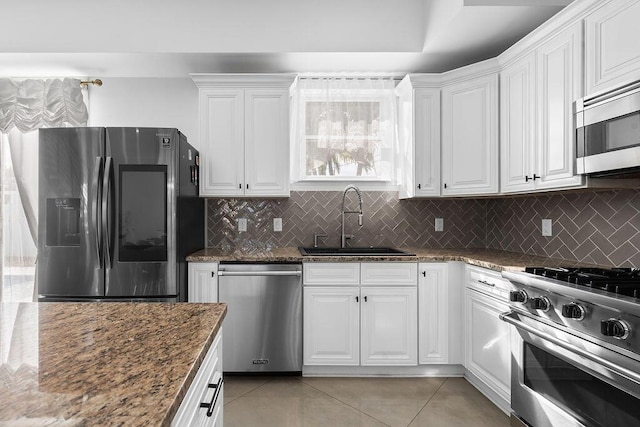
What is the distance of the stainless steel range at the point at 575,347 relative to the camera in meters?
1.35

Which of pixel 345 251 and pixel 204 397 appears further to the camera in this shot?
pixel 345 251

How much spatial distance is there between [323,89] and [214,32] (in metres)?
0.99

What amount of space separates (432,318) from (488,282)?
21.6 inches

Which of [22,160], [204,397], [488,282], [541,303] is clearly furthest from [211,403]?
[22,160]

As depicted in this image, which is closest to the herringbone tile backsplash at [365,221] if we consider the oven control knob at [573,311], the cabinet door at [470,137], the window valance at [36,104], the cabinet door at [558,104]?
the cabinet door at [470,137]

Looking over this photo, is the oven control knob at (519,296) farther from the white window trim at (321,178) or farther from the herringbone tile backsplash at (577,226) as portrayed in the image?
the white window trim at (321,178)

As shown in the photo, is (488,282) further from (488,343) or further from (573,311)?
(573,311)

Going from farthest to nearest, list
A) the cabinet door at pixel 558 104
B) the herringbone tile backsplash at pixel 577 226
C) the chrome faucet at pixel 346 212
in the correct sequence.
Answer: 1. the chrome faucet at pixel 346 212
2. the herringbone tile backsplash at pixel 577 226
3. the cabinet door at pixel 558 104

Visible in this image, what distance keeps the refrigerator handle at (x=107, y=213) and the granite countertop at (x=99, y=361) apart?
131 cm

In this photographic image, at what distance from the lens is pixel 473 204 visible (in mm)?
3510

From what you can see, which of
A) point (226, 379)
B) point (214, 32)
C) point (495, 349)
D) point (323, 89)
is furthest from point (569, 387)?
point (214, 32)

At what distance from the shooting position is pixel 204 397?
1.01 m

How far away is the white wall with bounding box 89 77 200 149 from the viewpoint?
3.52 m

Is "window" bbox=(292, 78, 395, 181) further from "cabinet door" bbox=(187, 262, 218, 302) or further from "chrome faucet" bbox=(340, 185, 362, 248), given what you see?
"cabinet door" bbox=(187, 262, 218, 302)
